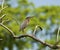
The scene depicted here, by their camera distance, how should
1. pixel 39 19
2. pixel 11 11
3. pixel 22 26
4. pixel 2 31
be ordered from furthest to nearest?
pixel 39 19, pixel 11 11, pixel 2 31, pixel 22 26

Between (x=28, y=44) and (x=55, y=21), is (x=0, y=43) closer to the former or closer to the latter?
(x=28, y=44)

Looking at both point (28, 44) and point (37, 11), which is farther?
point (37, 11)

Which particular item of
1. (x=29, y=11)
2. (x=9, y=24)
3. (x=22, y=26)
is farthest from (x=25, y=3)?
(x=22, y=26)

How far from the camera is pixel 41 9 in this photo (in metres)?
18.5

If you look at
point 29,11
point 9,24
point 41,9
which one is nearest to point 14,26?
point 9,24

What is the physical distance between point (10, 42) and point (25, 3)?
2.87 m

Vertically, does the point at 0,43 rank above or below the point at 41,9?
below

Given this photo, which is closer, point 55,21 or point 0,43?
point 0,43

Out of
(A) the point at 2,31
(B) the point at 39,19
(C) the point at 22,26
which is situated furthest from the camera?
(B) the point at 39,19

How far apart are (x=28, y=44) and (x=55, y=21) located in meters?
2.80

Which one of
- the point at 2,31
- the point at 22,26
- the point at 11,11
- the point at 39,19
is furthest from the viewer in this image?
the point at 39,19

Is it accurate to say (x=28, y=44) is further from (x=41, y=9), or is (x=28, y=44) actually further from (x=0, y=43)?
(x=41, y=9)

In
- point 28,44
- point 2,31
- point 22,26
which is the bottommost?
point 28,44

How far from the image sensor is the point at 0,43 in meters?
16.7
